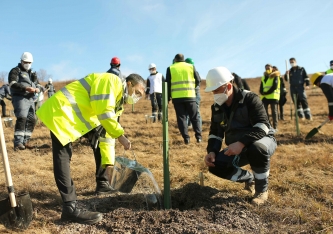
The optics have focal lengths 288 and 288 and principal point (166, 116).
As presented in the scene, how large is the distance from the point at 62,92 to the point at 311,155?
12.1ft

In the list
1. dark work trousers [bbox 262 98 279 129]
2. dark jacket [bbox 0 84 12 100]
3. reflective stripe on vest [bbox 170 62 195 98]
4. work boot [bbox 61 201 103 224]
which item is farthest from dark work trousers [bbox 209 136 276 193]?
dark jacket [bbox 0 84 12 100]

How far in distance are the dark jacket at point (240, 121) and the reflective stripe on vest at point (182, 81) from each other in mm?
2411

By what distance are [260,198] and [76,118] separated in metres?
1.88

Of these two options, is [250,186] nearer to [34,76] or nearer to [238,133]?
[238,133]

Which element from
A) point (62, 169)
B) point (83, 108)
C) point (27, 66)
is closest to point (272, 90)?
point (27, 66)

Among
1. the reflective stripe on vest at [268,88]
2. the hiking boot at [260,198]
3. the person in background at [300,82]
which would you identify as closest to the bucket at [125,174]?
the hiking boot at [260,198]

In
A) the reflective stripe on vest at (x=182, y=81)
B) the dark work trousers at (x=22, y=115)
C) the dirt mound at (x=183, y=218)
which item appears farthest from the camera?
the reflective stripe on vest at (x=182, y=81)

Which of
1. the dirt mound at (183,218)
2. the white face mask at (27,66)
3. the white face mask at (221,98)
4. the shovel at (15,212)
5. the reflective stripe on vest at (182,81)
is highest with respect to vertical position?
the white face mask at (27,66)

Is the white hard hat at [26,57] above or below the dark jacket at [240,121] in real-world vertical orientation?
above

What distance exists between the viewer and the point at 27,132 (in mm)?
5504

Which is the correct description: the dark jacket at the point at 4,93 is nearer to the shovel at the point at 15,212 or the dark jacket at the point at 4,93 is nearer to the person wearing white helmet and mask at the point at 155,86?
the person wearing white helmet and mask at the point at 155,86

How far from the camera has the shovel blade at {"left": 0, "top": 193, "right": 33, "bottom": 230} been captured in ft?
7.73

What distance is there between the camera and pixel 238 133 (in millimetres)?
2906

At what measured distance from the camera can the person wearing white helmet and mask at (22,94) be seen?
5.11m
